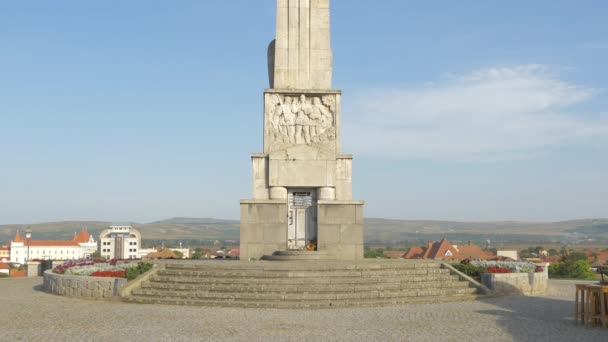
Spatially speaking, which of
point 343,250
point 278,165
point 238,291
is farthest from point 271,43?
point 238,291

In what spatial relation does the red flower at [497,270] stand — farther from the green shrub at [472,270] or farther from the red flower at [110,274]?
the red flower at [110,274]

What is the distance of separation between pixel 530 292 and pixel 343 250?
24.0 ft

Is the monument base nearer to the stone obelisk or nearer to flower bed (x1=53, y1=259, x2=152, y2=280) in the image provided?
the stone obelisk

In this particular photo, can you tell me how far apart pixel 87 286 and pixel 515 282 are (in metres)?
13.6

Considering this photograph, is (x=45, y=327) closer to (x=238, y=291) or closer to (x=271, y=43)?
(x=238, y=291)

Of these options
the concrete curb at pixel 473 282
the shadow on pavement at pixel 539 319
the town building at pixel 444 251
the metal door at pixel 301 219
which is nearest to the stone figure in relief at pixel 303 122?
the metal door at pixel 301 219

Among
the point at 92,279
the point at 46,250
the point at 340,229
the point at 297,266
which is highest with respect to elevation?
the point at 340,229

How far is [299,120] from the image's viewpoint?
2592cm

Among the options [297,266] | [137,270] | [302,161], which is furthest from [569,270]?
[137,270]

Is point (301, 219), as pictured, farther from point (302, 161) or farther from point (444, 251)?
point (444, 251)

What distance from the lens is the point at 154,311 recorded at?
16.0 meters

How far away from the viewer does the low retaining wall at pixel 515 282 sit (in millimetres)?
19562

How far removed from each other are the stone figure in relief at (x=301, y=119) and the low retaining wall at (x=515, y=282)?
30.2 ft

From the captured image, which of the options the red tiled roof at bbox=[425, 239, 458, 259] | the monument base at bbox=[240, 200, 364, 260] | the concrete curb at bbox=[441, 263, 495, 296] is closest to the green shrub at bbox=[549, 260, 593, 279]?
the monument base at bbox=[240, 200, 364, 260]
